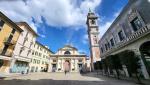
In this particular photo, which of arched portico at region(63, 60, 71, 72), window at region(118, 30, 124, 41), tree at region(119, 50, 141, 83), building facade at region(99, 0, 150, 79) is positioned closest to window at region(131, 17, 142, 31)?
building facade at region(99, 0, 150, 79)

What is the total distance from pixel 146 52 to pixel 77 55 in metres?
31.8

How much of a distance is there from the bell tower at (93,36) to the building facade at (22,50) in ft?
74.0

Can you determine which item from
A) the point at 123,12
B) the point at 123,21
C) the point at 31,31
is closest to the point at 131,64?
the point at 123,21

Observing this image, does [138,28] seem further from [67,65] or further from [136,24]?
[67,65]

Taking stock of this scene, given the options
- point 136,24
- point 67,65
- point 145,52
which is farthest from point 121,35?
point 67,65

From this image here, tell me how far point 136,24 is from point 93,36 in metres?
27.4

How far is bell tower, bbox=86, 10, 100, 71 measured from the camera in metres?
35.4

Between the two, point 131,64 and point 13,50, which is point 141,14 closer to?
point 131,64

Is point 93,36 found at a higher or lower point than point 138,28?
higher

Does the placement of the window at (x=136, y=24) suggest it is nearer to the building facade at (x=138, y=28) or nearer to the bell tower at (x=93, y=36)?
the building facade at (x=138, y=28)

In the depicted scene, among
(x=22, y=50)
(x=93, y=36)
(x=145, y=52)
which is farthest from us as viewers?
(x=93, y=36)

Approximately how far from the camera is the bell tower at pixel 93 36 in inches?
1395

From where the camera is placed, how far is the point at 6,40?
68.6 ft

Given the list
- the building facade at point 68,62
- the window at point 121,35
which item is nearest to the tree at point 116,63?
the window at point 121,35
